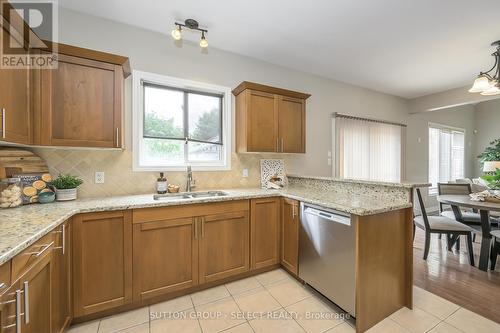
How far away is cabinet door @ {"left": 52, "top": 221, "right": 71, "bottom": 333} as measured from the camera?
1303 millimetres

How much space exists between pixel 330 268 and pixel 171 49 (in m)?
2.87

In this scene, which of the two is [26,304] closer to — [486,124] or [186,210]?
[186,210]

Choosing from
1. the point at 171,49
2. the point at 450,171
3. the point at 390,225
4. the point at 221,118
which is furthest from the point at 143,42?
the point at 450,171

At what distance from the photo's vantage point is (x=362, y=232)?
1563 mm

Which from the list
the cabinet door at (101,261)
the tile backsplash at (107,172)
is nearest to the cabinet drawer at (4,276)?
the cabinet door at (101,261)

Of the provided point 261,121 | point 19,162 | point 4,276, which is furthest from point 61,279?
point 261,121

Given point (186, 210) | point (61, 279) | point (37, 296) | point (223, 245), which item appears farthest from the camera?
point (223, 245)

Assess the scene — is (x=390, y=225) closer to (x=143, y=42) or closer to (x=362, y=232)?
(x=362, y=232)

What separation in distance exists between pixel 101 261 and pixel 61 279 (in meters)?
0.26

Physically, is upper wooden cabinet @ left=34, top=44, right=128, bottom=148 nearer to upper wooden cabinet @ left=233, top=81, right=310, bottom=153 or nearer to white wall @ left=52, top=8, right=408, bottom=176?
white wall @ left=52, top=8, right=408, bottom=176

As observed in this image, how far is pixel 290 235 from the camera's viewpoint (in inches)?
90.4

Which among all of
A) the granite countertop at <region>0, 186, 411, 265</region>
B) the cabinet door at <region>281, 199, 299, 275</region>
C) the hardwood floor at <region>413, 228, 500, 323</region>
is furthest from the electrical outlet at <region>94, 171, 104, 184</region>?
the hardwood floor at <region>413, 228, 500, 323</region>

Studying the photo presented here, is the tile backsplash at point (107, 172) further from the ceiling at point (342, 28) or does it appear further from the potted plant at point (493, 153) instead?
the potted plant at point (493, 153)

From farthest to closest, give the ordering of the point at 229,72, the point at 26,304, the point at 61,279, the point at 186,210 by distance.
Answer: the point at 229,72, the point at 186,210, the point at 61,279, the point at 26,304
